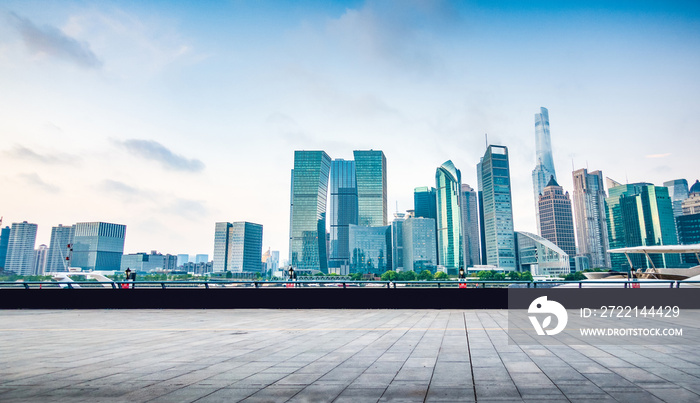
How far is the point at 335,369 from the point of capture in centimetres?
614

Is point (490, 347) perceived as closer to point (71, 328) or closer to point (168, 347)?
point (168, 347)

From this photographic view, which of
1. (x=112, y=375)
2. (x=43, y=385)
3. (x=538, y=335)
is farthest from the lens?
(x=538, y=335)

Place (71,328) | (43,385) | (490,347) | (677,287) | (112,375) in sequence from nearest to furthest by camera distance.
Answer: (43,385)
(112,375)
(490,347)
(71,328)
(677,287)

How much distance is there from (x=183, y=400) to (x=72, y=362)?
13.4 feet

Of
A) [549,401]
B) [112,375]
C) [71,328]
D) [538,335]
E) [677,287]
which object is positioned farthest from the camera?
[677,287]

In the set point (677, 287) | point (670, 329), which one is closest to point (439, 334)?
point (670, 329)

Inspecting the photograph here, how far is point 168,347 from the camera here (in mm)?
8484

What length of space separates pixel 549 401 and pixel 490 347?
12.6ft

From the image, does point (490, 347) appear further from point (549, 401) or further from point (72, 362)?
point (72, 362)

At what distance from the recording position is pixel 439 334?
32.8ft

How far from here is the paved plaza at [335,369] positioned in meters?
4.74

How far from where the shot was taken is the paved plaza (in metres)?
4.74

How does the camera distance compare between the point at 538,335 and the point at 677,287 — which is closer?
the point at 538,335

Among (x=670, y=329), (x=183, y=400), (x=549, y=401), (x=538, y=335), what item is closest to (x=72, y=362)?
(x=183, y=400)
